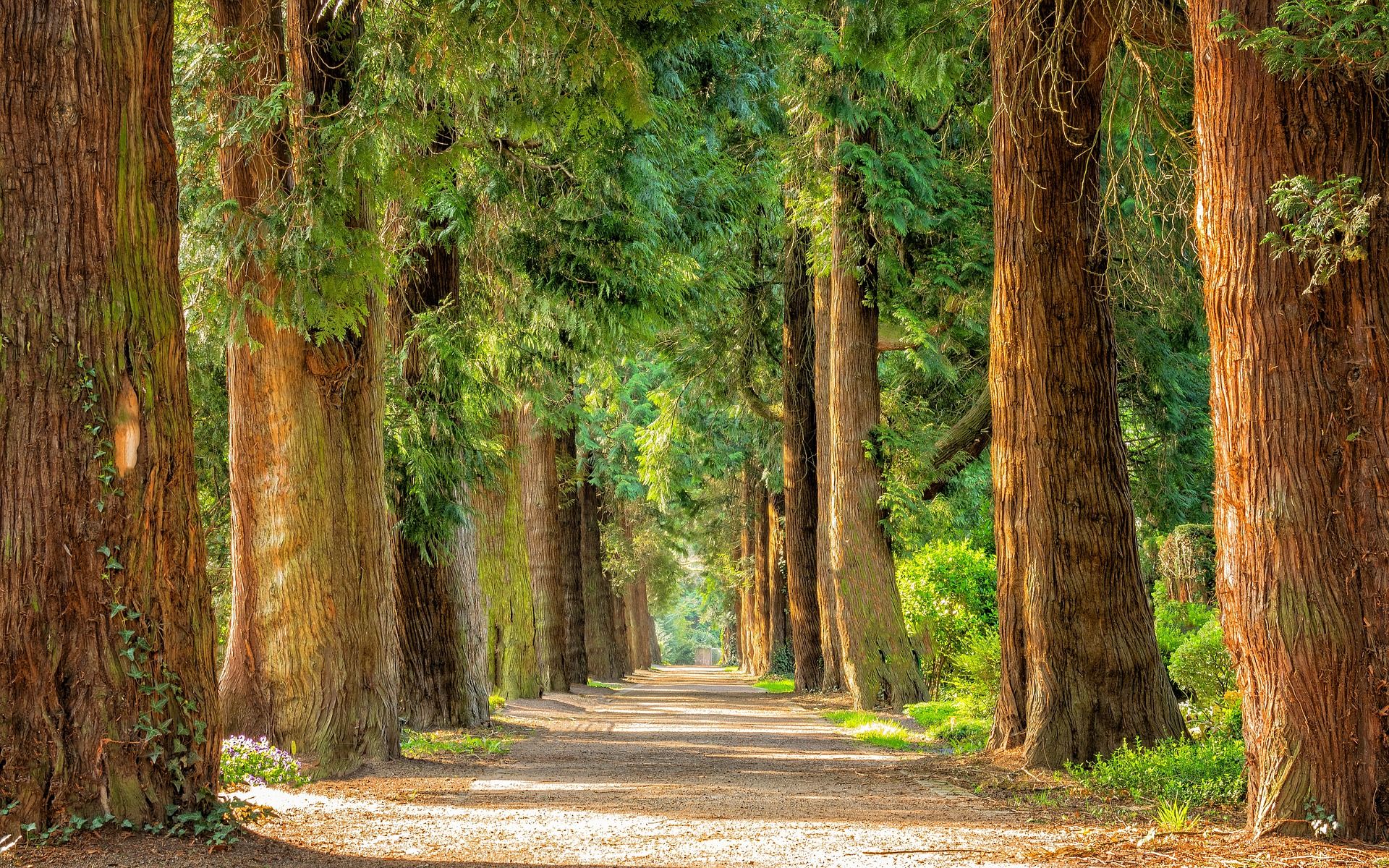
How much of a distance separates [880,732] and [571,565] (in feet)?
44.8

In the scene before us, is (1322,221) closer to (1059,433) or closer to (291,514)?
(1059,433)

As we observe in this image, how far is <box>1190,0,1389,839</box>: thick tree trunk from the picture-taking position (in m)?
5.76

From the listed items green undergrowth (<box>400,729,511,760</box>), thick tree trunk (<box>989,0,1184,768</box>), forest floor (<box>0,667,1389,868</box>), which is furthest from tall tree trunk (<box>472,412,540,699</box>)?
thick tree trunk (<box>989,0,1184,768</box>)

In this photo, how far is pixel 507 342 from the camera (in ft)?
49.3

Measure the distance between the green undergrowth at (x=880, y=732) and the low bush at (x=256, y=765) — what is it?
6.70 metres

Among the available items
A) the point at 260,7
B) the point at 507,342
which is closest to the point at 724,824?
the point at 260,7

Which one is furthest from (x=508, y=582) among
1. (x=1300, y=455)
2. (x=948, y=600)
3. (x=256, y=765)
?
(x=1300, y=455)

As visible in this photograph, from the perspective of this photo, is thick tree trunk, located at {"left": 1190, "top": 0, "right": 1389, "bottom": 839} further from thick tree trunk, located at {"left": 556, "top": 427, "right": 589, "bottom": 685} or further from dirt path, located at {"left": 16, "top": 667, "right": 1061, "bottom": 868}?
thick tree trunk, located at {"left": 556, "top": 427, "right": 589, "bottom": 685}

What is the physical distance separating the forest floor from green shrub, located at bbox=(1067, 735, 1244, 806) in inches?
15.3

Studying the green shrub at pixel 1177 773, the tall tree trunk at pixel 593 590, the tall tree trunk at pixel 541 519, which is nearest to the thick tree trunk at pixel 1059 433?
the green shrub at pixel 1177 773

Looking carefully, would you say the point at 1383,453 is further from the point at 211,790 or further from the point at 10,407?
the point at 10,407

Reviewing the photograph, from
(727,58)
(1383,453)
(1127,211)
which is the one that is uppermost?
(727,58)

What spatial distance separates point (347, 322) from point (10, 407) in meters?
3.45

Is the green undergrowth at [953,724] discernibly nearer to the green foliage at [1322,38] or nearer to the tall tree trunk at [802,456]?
the tall tree trunk at [802,456]
